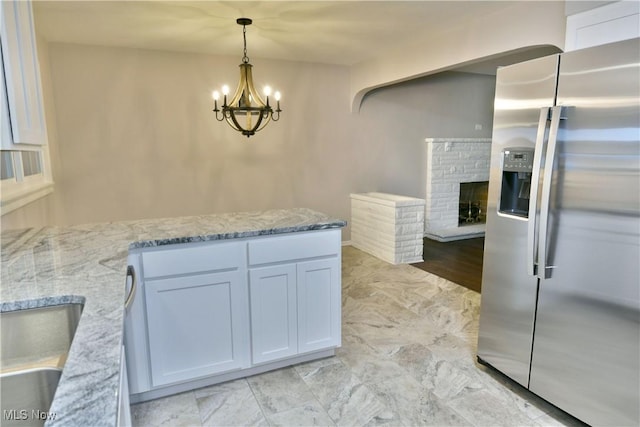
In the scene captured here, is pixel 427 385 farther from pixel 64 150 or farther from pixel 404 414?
pixel 64 150

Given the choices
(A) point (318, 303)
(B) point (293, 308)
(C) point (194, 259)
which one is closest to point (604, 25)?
(A) point (318, 303)

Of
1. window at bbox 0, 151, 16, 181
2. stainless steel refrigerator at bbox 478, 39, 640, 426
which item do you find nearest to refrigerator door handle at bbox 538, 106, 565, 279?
stainless steel refrigerator at bbox 478, 39, 640, 426

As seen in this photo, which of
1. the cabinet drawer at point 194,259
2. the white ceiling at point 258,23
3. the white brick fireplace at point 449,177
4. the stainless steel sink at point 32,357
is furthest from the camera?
the white brick fireplace at point 449,177

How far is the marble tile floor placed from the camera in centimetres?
201

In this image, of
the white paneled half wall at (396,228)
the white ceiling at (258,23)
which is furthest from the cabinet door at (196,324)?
the white paneled half wall at (396,228)

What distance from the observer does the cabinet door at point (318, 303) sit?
233 centimetres

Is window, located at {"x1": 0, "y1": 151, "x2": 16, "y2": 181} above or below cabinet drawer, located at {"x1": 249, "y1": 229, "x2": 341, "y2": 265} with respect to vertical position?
above

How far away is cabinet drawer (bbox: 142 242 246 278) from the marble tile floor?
72cm

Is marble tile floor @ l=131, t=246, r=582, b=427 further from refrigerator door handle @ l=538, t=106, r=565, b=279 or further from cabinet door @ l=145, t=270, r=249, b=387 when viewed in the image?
refrigerator door handle @ l=538, t=106, r=565, b=279

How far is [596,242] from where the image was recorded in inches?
69.2

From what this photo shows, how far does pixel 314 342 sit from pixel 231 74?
133 inches

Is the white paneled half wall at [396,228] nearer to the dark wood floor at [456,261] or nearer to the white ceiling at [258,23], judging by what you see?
the dark wood floor at [456,261]

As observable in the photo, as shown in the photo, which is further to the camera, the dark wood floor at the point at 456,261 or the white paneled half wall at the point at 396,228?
the white paneled half wall at the point at 396,228

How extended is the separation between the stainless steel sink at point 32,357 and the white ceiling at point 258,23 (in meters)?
2.44
